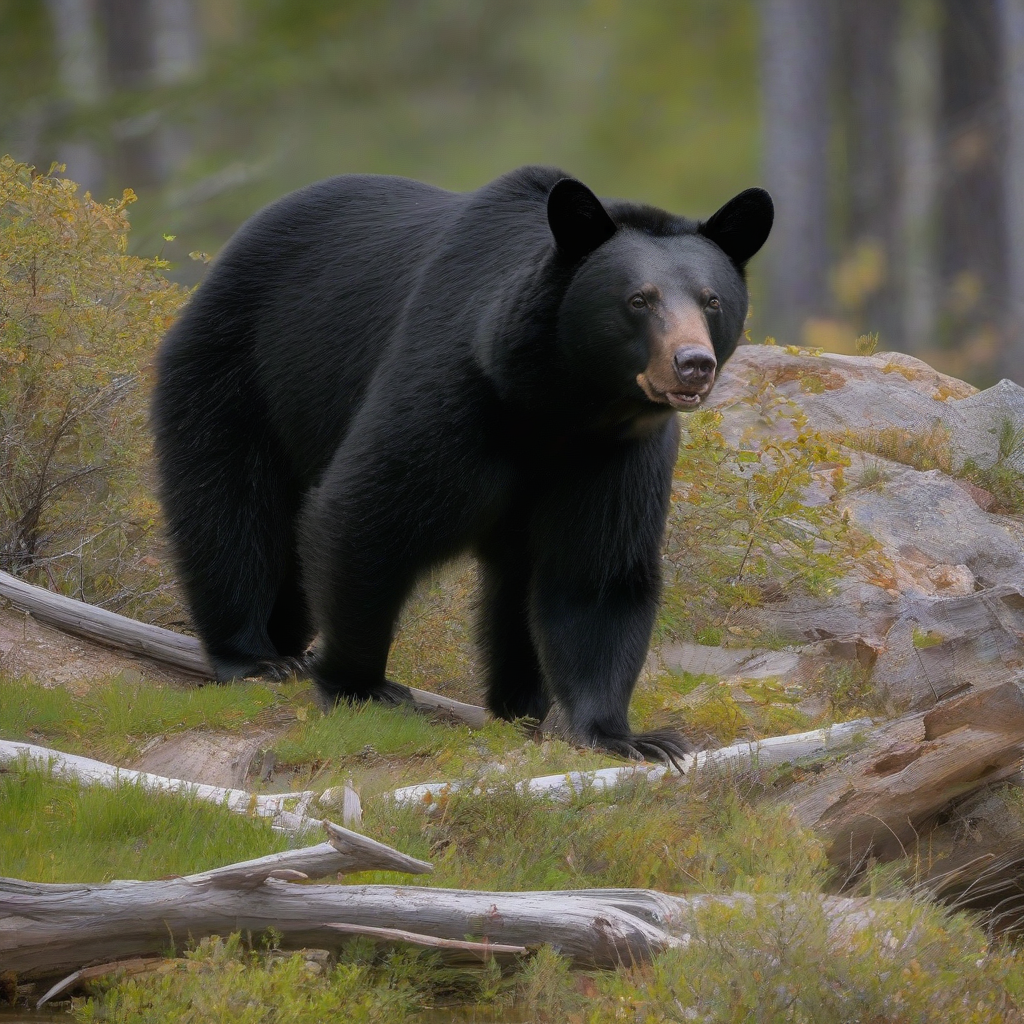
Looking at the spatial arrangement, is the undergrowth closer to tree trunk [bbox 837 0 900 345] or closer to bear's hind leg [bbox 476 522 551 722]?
bear's hind leg [bbox 476 522 551 722]

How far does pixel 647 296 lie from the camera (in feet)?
15.6

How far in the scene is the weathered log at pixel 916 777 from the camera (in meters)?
4.35

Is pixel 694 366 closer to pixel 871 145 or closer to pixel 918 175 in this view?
pixel 918 175

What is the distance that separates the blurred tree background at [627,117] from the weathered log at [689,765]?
6570 mm

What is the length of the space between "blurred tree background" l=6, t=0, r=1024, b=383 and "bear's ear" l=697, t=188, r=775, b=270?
19.7 ft

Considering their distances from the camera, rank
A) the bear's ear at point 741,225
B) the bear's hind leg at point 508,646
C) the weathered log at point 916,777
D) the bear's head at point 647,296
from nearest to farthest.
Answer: the weathered log at point 916,777 → the bear's head at point 647,296 → the bear's ear at point 741,225 → the bear's hind leg at point 508,646

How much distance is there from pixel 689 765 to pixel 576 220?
1762 millimetres

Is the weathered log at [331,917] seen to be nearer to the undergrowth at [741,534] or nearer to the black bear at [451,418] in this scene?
the black bear at [451,418]

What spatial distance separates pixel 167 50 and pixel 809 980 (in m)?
16.6

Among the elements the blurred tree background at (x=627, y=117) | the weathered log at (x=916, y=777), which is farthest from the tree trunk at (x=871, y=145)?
the weathered log at (x=916, y=777)

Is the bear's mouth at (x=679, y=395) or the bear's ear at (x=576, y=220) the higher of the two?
the bear's ear at (x=576, y=220)

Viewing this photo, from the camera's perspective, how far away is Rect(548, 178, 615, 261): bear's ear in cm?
479

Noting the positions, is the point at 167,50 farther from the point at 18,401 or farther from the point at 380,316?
the point at 380,316

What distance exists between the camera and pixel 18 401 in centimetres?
677
